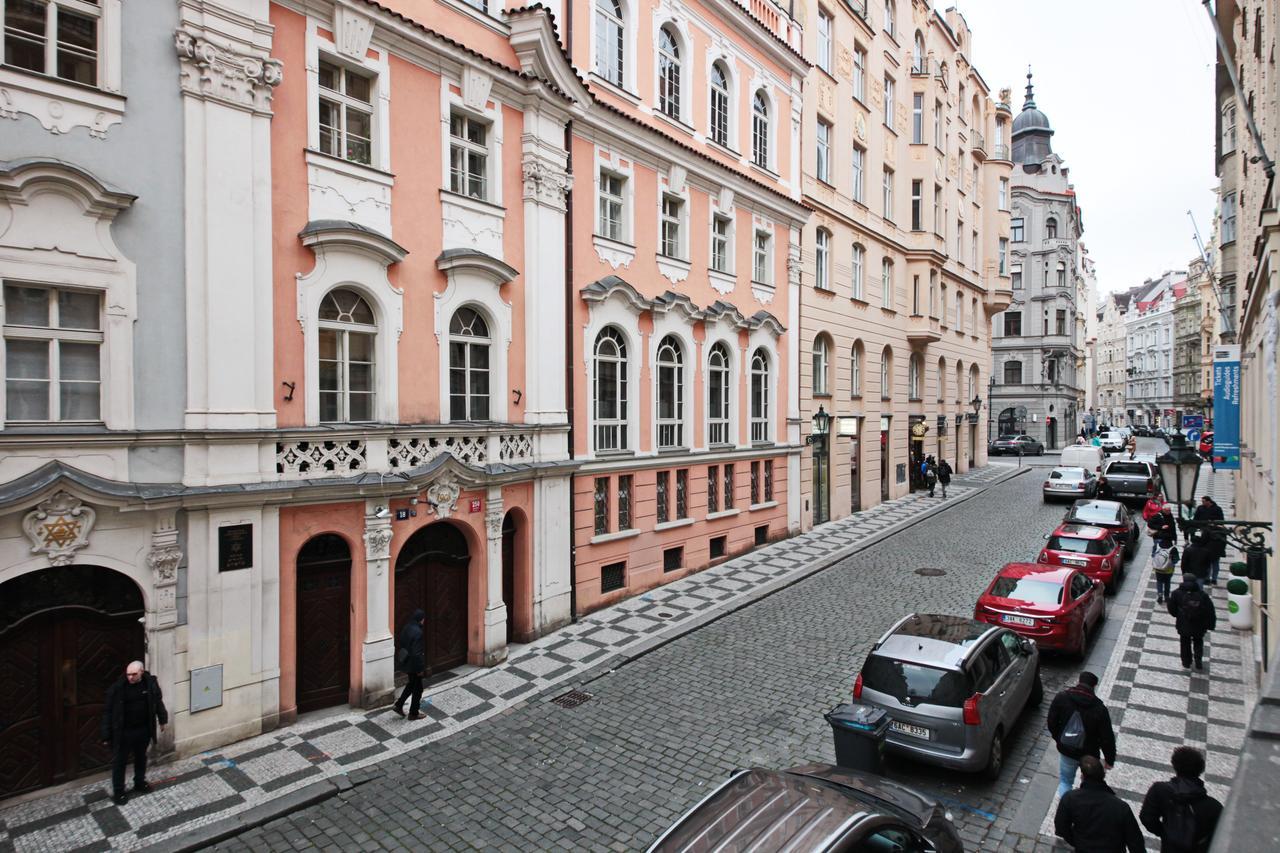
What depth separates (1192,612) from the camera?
11.1 meters

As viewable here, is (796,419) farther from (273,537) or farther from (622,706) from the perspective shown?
(273,537)

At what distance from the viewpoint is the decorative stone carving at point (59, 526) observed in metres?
8.20

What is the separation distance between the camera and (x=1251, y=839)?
2648 millimetres

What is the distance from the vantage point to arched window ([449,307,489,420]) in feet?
42.3

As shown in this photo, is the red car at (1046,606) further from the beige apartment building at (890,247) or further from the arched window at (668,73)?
the arched window at (668,73)

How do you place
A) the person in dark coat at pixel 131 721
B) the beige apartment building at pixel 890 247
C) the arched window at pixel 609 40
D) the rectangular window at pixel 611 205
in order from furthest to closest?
the beige apartment building at pixel 890 247, the rectangular window at pixel 611 205, the arched window at pixel 609 40, the person in dark coat at pixel 131 721

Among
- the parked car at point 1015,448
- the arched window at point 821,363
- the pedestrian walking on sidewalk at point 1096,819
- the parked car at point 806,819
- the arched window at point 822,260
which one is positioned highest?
the arched window at point 822,260

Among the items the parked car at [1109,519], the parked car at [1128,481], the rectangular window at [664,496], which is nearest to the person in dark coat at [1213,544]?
the parked car at [1109,519]

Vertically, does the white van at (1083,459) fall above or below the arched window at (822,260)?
below

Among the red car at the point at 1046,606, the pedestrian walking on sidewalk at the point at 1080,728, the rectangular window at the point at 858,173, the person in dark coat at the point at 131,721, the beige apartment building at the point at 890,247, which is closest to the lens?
the pedestrian walking on sidewalk at the point at 1080,728

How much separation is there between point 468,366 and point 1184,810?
11.5 m

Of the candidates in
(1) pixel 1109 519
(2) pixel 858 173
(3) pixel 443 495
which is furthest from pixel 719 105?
(1) pixel 1109 519

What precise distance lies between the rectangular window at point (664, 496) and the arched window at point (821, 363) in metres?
9.56

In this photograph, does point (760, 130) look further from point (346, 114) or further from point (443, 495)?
point (443, 495)
